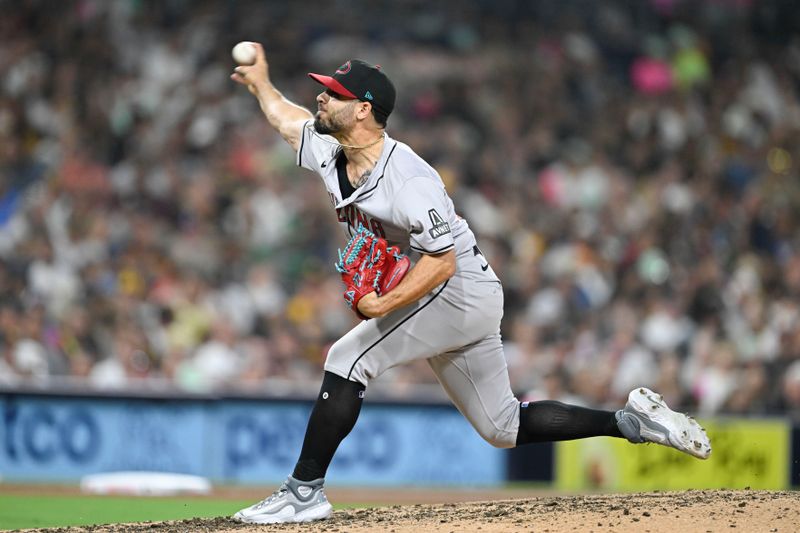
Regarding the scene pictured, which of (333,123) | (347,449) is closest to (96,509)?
(347,449)

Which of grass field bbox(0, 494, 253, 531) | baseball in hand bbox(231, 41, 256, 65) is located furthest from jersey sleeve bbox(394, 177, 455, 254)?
grass field bbox(0, 494, 253, 531)

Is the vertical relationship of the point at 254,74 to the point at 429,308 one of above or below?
above

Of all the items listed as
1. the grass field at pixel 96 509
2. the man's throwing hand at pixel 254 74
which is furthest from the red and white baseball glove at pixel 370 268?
the grass field at pixel 96 509

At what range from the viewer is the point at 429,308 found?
559 centimetres

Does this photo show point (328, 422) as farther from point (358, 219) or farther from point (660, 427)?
point (660, 427)

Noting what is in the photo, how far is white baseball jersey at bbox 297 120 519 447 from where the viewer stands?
17.7 ft

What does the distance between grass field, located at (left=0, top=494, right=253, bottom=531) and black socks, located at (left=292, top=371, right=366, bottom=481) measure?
2.02 metres

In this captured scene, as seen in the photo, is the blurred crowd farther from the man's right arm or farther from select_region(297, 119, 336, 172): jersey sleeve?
select_region(297, 119, 336, 172): jersey sleeve

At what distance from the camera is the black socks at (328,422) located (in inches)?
219

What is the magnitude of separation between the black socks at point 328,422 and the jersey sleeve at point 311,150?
1.01 m

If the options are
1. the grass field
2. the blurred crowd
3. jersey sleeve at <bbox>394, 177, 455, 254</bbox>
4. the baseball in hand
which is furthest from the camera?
the blurred crowd

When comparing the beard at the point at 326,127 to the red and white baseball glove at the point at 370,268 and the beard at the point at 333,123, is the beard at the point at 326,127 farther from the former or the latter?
the red and white baseball glove at the point at 370,268

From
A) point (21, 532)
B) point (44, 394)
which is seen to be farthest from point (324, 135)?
point (44, 394)

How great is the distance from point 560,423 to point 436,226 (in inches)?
48.7
